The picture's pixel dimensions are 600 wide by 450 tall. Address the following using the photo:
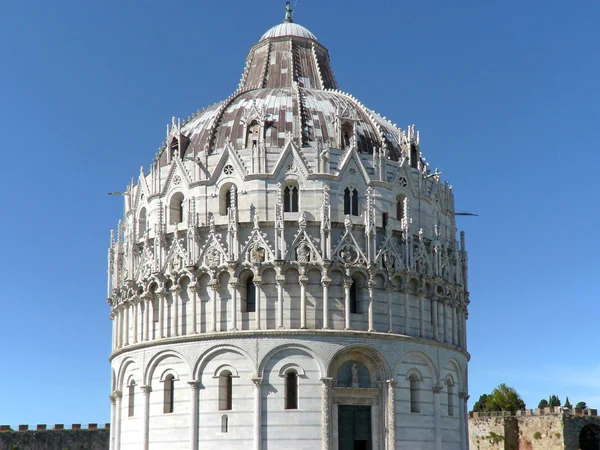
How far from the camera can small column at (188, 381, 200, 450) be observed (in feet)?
155

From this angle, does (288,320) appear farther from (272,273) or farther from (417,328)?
(417,328)

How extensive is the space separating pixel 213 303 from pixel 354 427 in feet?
33.0

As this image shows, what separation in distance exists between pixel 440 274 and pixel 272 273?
423 inches

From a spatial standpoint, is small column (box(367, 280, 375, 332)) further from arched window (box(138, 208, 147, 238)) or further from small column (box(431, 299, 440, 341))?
arched window (box(138, 208, 147, 238))

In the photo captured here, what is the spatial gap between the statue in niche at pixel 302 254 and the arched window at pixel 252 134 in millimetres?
7319

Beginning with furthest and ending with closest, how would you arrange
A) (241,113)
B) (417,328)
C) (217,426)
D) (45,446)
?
(45,446) < (241,113) < (417,328) < (217,426)

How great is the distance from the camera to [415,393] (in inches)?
1962

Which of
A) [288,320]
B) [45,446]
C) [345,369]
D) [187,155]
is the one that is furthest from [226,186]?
[45,446]

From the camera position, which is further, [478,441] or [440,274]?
[478,441]

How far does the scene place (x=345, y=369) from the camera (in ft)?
159

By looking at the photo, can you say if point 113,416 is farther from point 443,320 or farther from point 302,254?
point 443,320

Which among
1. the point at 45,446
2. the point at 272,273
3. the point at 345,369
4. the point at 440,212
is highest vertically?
the point at 440,212

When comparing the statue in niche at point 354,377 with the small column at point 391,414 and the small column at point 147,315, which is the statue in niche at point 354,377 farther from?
the small column at point 147,315

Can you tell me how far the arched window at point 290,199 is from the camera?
165 ft
